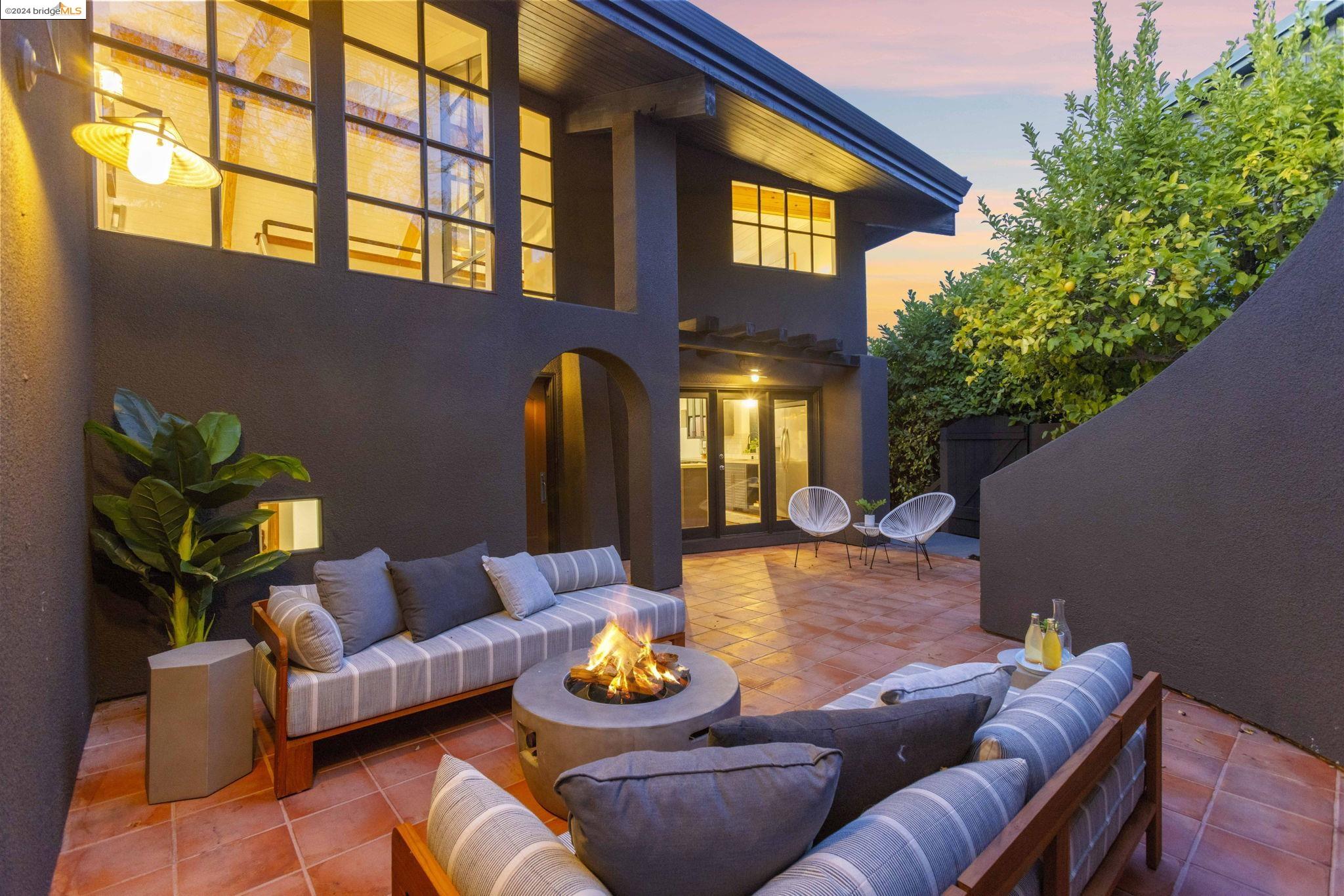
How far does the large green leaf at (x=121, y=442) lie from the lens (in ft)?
10.5

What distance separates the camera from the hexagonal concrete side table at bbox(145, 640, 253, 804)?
260 cm

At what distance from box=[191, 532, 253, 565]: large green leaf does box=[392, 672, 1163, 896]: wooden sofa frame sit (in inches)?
111

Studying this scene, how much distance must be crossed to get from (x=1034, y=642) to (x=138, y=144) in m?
4.10

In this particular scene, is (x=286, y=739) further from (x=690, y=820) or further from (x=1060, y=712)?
(x=1060, y=712)

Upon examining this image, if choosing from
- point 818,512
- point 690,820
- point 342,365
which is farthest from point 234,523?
point 818,512

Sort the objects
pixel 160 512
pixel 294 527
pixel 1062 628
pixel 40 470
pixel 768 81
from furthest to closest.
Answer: pixel 768 81 < pixel 294 527 < pixel 160 512 < pixel 1062 628 < pixel 40 470

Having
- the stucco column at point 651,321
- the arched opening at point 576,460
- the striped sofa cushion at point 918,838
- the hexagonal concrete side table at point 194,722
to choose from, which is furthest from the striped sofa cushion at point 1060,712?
the arched opening at point 576,460

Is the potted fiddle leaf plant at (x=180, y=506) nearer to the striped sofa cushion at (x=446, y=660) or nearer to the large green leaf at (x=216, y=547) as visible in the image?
the large green leaf at (x=216, y=547)

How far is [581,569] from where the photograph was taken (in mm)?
4441

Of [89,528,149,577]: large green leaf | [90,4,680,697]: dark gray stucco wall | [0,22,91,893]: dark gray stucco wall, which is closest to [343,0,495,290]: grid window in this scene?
[90,4,680,697]: dark gray stucco wall

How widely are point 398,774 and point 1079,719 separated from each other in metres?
2.67

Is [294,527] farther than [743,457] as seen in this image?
No

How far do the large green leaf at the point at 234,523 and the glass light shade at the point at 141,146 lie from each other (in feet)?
5.91

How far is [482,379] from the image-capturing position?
200 inches
